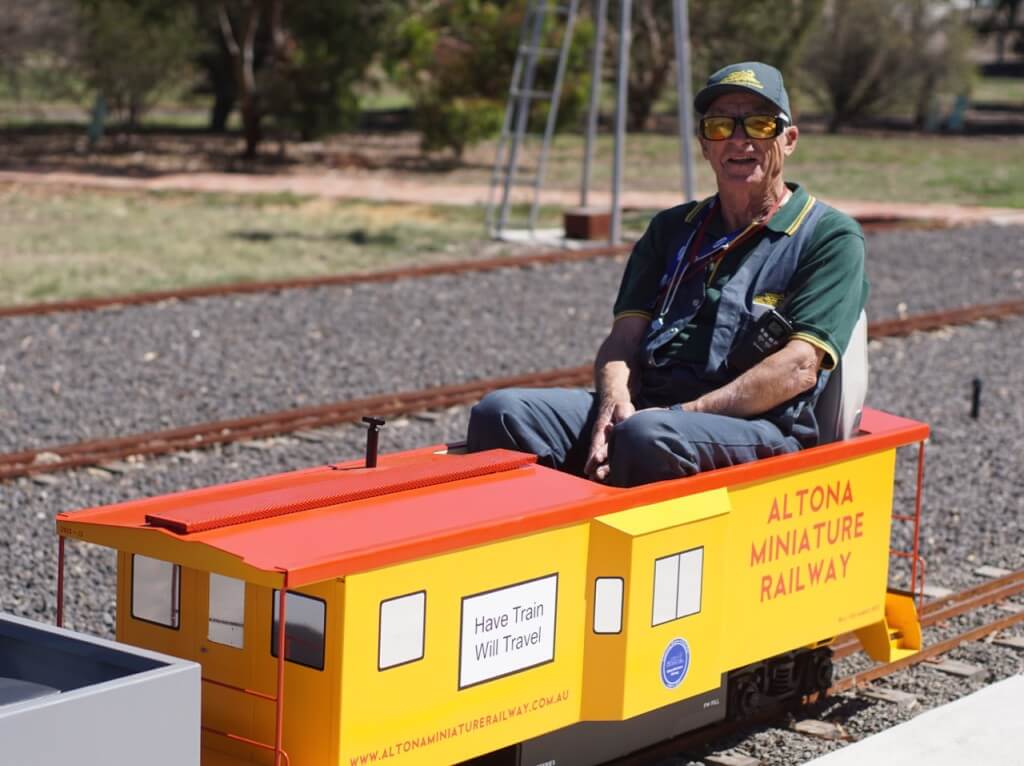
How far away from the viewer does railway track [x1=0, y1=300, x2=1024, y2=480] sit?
876 centimetres

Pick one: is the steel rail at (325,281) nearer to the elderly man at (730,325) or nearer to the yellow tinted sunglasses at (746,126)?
the elderly man at (730,325)

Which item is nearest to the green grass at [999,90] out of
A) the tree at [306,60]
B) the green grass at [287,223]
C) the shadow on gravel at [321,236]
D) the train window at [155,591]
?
the green grass at [287,223]

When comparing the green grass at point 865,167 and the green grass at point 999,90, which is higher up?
the green grass at point 999,90

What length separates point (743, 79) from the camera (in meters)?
4.93

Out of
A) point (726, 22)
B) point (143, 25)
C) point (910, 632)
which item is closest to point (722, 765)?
point (910, 632)

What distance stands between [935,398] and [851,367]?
6295 millimetres

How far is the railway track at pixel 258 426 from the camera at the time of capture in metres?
8.76

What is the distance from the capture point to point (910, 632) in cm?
566

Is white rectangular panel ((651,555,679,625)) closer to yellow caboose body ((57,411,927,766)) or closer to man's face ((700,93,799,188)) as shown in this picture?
yellow caboose body ((57,411,927,766))

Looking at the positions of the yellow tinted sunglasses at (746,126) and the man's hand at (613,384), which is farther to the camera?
the yellow tinted sunglasses at (746,126)

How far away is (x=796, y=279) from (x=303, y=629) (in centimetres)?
209

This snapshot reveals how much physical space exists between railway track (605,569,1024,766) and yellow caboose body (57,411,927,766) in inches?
6.9

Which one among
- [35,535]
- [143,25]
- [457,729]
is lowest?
[35,535]

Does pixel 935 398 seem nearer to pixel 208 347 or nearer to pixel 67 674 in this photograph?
pixel 208 347
